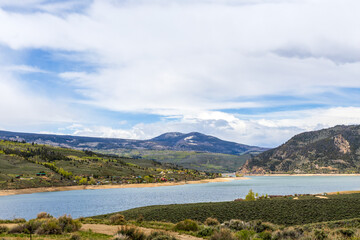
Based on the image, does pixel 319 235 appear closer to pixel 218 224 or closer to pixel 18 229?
pixel 218 224

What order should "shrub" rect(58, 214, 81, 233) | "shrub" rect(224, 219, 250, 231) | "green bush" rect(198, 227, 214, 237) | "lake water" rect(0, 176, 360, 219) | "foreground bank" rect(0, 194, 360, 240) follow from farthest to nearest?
"lake water" rect(0, 176, 360, 219) → "shrub" rect(224, 219, 250, 231) → "green bush" rect(198, 227, 214, 237) → "shrub" rect(58, 214, 81, 233) → "foreground bank" rect(0, 194, 360, 240)

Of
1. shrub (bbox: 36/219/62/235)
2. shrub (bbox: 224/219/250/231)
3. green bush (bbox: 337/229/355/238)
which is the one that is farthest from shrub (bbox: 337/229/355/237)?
shrub (bbox: 36/219/62/235)

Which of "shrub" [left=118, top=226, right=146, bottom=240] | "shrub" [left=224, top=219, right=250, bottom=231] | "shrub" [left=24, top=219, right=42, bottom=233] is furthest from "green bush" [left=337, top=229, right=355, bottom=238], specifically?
"shrub" [left=24, top=219, right=42, bottom=233]

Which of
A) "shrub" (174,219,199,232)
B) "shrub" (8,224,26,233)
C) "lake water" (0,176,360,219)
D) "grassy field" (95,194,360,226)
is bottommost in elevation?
"lake water" (0,176,360,219)

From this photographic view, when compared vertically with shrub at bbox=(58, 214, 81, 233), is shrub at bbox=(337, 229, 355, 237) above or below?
above

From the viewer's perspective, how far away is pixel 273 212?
174 ft

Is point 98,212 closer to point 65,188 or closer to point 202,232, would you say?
point 202,232

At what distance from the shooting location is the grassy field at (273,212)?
48541 millimetres

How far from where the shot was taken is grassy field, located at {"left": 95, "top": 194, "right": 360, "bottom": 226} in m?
48.5

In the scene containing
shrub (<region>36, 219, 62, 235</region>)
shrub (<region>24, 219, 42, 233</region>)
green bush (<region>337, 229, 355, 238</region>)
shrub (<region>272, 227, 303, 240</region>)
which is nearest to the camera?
shrub (<region>36, 219, 62, 235</region>)

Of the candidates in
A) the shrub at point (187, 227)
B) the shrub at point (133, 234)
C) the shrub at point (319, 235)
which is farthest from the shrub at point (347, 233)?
the shrub at point (133, 234)

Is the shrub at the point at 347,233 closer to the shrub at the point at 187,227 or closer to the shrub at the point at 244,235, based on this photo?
the shrub at the point at 244,235

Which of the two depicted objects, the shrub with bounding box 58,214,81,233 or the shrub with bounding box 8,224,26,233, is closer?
the shrub with bounding box 8,224,26,233

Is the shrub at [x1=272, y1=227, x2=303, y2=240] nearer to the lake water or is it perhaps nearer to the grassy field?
the grassy field
